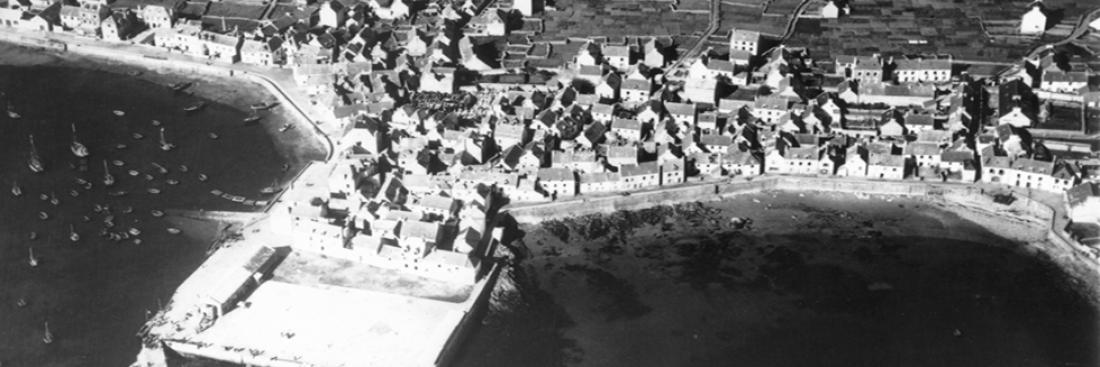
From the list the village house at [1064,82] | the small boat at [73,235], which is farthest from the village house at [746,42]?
the small boat at [73,235]

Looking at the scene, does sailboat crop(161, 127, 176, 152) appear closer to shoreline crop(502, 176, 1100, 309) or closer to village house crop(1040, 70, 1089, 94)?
shoreline crop(502, 176, 1100, 309)

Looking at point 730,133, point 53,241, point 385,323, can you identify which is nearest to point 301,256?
point 385,323

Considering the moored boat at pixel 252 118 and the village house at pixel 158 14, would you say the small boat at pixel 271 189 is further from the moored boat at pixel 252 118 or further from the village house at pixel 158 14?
the village house at pixel 158 14

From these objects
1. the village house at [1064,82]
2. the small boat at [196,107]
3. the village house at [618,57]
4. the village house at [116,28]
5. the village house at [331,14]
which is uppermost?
the village house at [331,14]

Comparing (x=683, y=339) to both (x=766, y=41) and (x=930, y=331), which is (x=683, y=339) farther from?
(x=766, y=41)

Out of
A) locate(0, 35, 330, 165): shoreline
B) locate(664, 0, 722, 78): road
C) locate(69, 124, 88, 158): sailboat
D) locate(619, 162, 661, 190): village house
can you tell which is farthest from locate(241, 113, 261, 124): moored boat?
locate(664, 0, 722, 78): road

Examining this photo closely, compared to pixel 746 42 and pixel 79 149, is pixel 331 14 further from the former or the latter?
pixel 746 42
